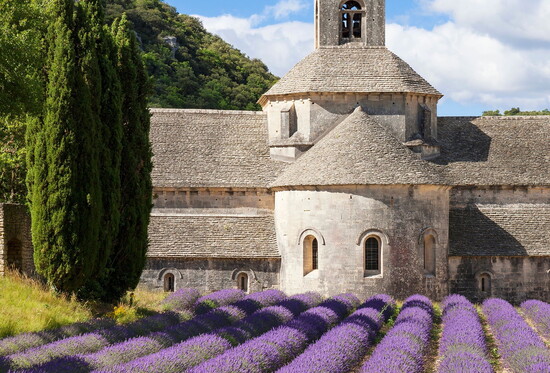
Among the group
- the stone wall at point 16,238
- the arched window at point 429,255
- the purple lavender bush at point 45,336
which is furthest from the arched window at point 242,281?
the purple lavender bush at point 45,336

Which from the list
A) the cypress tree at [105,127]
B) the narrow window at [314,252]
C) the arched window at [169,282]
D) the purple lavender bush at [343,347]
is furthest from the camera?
the arched window at [169,282]

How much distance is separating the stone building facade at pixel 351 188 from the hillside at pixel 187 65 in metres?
19.4

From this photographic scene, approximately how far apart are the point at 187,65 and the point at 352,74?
1114 inches

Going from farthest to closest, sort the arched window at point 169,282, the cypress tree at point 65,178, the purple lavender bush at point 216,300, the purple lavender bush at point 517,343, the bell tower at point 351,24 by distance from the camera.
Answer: the bell tower at point 351,24
the arched window at point 169,282
the purple lavender bush at point 216,300
the cypress tree at point 65,178
the purple lavender bush at point 517,343

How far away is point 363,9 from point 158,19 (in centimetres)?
3179

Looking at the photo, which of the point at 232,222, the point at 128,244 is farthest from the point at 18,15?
the point at 232,222

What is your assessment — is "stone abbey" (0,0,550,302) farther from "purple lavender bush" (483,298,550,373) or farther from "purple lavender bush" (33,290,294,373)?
"purple lavender bush" (33,290,294,373)

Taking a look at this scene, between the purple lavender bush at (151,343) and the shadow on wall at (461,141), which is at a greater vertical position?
the shadow on wall at (461,141)

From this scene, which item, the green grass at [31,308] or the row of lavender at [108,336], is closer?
the row of lavender at [108,336]

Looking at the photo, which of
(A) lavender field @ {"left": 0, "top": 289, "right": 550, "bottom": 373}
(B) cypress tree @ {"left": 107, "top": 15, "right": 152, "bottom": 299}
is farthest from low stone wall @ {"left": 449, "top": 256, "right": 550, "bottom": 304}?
(B) cypress tree @ {"left": 107, "top": 15, "right": 152, "bottom": 299}

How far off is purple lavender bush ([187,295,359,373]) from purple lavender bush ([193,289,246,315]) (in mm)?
3342

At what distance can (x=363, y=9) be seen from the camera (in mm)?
34000

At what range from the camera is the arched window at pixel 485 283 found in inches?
1164

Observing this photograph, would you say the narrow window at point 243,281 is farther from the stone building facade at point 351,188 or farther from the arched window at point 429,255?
the arched window at point 429,255
